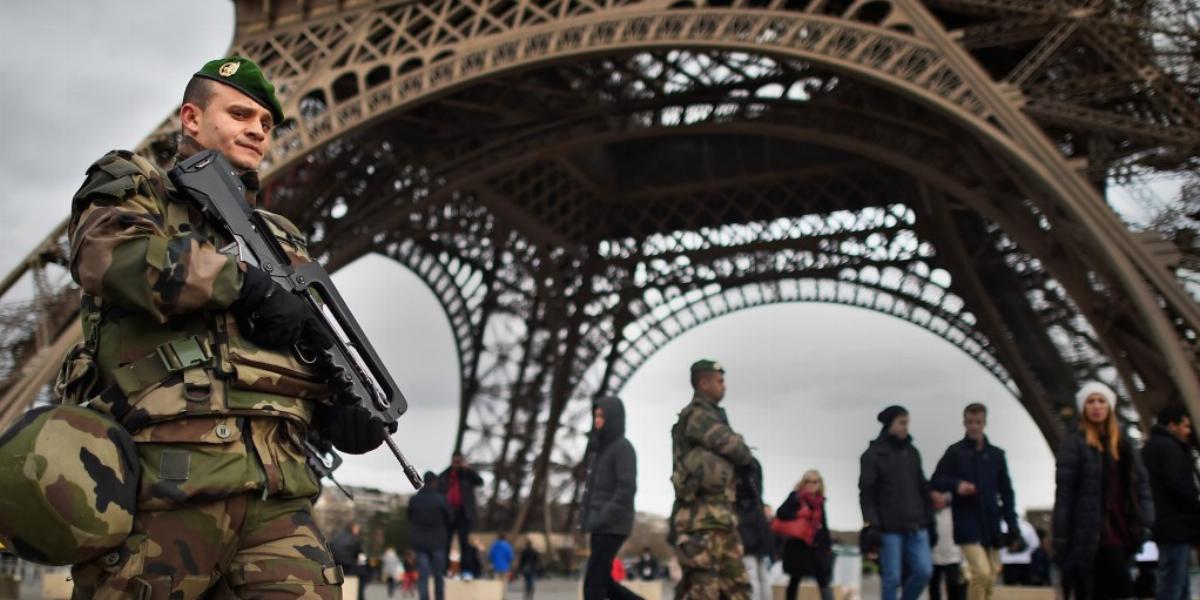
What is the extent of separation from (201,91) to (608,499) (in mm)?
4734

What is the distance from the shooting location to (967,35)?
1474 cm

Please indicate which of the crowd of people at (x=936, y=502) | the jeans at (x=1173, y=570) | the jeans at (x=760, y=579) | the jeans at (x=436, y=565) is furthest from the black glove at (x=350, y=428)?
the jeans at (x=436, y=565)

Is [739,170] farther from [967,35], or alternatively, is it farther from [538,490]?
[967,35]

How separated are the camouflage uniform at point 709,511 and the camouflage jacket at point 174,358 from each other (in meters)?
4.62

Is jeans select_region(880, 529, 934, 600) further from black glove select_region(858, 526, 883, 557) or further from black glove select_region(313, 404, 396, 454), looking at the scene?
black glove select_region(313, 404, 396, 454)

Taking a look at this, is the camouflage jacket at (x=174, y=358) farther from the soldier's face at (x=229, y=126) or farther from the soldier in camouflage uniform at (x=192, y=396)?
the soldier's face at (x=229, y=126)

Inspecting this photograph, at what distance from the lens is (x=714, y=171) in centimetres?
2681

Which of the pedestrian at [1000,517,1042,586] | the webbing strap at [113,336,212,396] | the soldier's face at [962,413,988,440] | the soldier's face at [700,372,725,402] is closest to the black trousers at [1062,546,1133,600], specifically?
the soldier's face at [962,413,988,440]

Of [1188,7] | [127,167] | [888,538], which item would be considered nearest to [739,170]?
[1188,7]

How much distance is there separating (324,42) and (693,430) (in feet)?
39.6

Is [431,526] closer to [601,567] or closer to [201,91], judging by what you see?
[601,567]

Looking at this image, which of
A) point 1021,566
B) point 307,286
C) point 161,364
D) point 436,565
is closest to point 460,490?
point 436,565

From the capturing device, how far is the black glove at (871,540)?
808 centimetres

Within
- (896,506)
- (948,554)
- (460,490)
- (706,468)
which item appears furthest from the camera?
(460,490)
